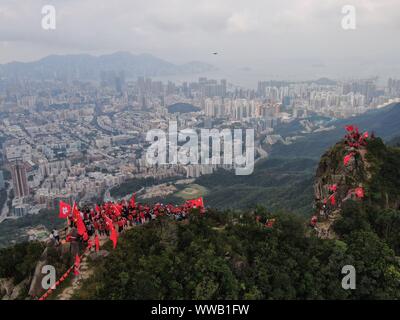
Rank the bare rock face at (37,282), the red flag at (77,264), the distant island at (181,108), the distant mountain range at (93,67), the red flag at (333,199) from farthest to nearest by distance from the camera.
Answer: the distant mountain range at (93,67) → the distant island at (181,108) → the red flag at (333,199) → the red flag at (77,264) → the bare rock face at (37,282)

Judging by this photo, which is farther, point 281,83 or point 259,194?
point 281,83

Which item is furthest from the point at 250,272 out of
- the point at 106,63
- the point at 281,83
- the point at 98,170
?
the point at 106,63

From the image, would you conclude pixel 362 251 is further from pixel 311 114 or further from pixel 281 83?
pixel 281 83

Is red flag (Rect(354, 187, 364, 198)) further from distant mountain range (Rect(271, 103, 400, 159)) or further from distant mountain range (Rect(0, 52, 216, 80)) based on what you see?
distant mountain range (Rect(0, 52, 216, 80))

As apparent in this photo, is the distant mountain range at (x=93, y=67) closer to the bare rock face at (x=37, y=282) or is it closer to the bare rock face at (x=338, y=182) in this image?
the bare rock face at (x=338, y=182)

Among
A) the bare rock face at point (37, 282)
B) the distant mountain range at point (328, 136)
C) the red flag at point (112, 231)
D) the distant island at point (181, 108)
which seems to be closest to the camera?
the bare rock face at point (37, 282)

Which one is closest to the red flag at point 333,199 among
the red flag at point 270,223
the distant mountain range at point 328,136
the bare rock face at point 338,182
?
the bare rock face at point 338,182

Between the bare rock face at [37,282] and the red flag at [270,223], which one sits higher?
the red flag at [270,223]
